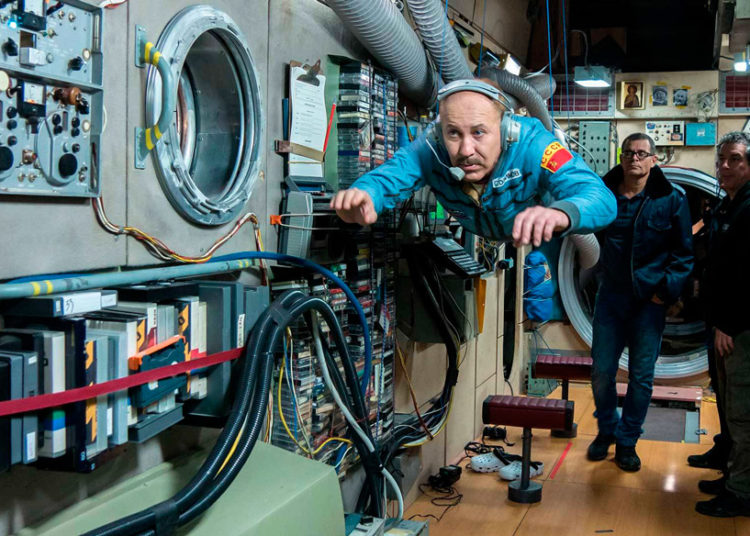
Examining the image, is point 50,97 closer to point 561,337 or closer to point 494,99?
point 494,99

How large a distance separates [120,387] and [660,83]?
17.8ft

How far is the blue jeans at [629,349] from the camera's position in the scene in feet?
13.4

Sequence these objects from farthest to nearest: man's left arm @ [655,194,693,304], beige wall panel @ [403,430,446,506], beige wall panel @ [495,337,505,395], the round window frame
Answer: beige wall panel @ [495,337,505,395]
man's left arm @ [655,194,693,304]
beige wall panel @ [403,430,446,506]
the round window frame

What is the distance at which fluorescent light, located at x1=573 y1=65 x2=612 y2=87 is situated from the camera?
5645mm

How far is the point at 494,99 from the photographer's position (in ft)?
7.92

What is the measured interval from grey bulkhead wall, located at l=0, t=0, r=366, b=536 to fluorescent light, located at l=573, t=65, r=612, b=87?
3720 millimetres

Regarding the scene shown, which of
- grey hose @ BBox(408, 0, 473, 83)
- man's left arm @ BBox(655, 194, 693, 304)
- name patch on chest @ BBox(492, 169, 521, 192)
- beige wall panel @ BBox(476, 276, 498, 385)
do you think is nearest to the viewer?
name patch on chest @ BBox(492, 169, 521, 192)

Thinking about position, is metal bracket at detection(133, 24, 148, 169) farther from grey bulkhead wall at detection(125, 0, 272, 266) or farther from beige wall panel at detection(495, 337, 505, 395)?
beige wall panel at detection(495, 337, 505, 395)

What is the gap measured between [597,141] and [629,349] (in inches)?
93.3

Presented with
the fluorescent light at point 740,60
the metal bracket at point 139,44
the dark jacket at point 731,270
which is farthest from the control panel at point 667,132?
the metal bracket at point 139,44

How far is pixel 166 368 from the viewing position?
1715 mm

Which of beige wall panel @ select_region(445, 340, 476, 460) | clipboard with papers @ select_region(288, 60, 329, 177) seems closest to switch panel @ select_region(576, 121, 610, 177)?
beige wall panel @ select_region(445, 340, 476, 460)

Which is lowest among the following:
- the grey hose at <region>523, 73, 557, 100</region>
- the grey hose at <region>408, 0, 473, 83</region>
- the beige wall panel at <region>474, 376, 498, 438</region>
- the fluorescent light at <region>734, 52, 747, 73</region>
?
the beige wall panel at <region>474, 376, 498, 438</region>

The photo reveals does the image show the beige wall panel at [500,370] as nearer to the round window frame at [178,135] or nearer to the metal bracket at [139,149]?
the round window frame at [178,135]
